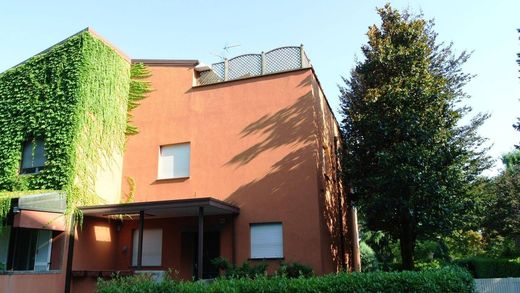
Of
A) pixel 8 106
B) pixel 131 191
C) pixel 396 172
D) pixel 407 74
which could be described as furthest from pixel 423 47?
pixel 8 106

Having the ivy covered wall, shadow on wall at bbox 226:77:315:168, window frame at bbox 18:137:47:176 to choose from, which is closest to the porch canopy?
the ivy covered wall

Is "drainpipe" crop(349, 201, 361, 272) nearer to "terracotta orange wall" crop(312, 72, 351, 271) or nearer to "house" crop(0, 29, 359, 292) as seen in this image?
"terracotta orange wall" crop(312, 72, 351, 271)

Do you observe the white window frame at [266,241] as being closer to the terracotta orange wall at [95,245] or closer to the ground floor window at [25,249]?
the terracotta orange wall at [95,245]

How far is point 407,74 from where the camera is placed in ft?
51.2

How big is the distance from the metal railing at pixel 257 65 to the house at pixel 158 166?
44mm

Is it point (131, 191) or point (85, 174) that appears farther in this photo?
point (131, 191)

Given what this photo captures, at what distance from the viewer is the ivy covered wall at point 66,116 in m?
13.9

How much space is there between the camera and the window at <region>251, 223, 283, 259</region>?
45.1 ft

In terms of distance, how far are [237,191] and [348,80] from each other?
35.4ft

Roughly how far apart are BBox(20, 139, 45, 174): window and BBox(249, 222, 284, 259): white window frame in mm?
7464

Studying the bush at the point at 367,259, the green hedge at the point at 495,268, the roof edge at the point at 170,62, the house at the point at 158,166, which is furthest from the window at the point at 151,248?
the green hedge at the point at 495,268

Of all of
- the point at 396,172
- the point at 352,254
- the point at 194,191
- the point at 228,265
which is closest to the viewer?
the point at 228,265

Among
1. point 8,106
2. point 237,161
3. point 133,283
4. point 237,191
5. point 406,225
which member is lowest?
point 133,283

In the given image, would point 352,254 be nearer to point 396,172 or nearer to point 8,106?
point 396,172
